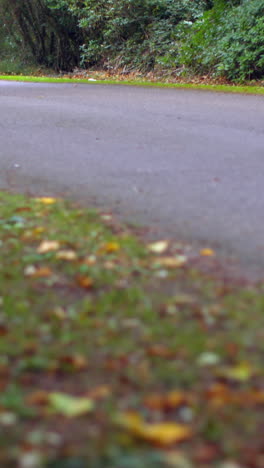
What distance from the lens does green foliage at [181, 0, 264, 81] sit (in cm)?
1578

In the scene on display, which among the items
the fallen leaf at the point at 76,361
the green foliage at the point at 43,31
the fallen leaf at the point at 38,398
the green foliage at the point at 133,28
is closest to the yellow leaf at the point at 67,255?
the fallen leaf at the point at 76,361

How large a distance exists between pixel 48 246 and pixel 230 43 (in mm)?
13627

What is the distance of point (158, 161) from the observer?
6980mm

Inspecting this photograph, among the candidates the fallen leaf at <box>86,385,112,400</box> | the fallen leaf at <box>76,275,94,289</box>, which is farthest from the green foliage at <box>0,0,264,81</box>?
the fallen leaf at <box>86,385,112,400</box>

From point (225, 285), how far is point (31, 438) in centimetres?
165

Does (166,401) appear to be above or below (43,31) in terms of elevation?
below

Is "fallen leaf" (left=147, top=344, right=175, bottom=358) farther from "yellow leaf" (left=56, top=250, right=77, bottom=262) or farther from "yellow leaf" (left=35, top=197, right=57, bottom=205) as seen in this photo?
"yellow leaf" (left=35, top=197, right=57, bottom=205)

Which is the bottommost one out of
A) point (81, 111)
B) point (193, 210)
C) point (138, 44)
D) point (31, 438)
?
point (31, 438)

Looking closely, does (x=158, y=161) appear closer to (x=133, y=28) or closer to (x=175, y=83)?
(x=175, y=83)

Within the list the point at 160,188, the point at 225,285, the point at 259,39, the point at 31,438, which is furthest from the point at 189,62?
the point at 31,438

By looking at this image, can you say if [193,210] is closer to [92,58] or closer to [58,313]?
[58,313]

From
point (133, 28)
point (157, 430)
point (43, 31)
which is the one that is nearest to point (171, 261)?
point (157, 430)

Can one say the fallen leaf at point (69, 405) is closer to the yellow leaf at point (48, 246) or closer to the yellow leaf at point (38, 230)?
the yellow leaf at point (48, 246)

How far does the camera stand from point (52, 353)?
9.66 ft
